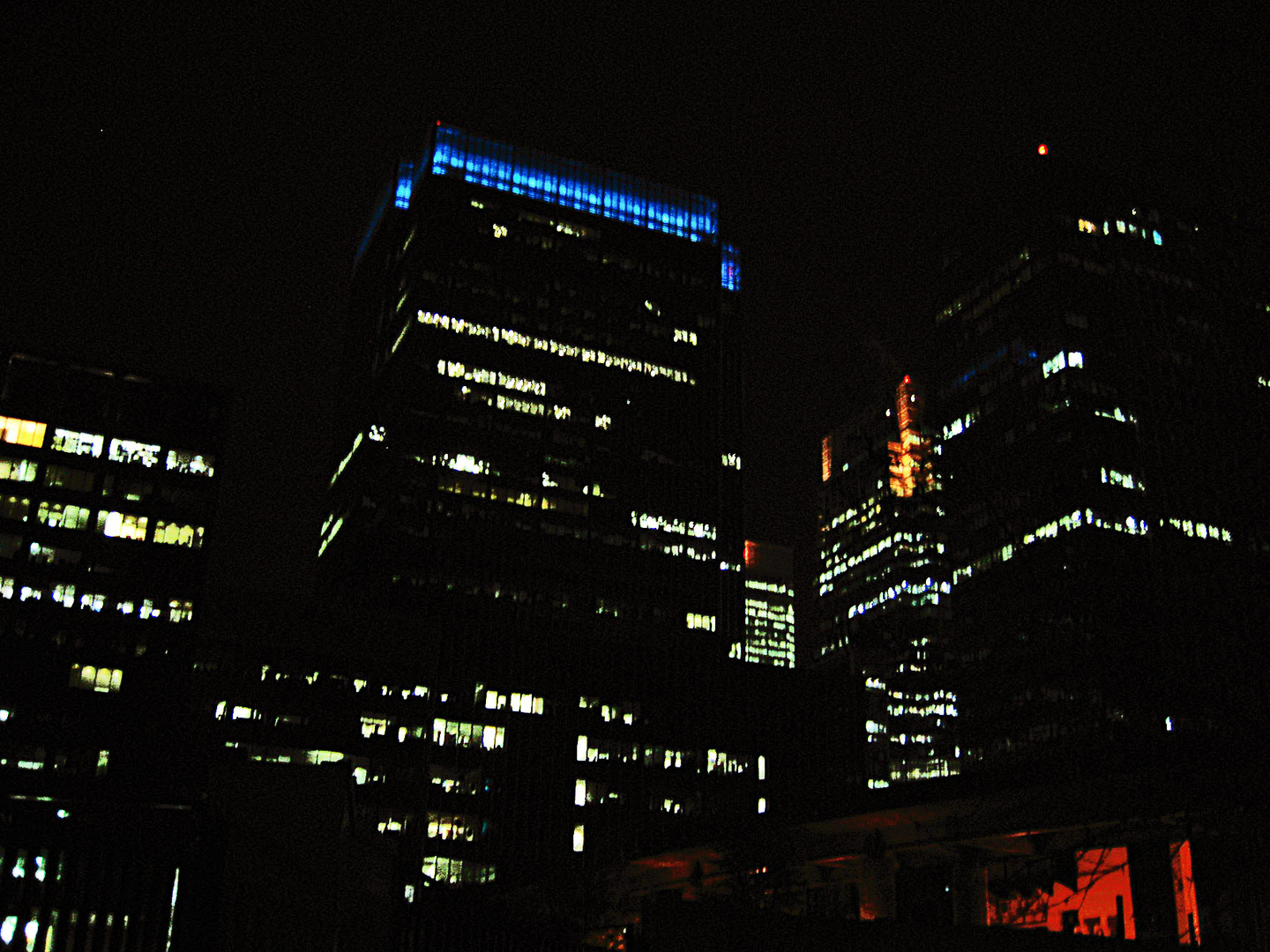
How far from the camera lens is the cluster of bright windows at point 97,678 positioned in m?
102

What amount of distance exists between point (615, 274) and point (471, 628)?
7342 cm

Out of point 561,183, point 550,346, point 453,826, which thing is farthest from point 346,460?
point 453,826

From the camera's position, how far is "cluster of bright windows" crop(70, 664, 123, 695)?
335 ft

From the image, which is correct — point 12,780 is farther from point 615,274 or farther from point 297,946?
point 615,274

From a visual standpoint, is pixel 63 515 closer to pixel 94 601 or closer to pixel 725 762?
pixel 94 601

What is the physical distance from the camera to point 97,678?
103 meters

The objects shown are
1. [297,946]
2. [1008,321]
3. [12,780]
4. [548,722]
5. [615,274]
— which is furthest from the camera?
[615,274]

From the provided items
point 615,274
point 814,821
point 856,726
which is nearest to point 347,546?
point 615,274

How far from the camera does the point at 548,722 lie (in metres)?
127

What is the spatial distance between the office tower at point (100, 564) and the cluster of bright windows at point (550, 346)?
5304cm

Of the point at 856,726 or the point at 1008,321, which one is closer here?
the point at 1008,321

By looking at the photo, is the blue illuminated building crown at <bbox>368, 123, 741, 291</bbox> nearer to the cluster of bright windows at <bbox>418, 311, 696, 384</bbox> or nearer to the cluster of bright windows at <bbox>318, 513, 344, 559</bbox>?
the cluster of bright windows at <bbox>418, 311, 696, 384</bbox>

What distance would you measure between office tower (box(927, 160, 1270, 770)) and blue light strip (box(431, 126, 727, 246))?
16873cm

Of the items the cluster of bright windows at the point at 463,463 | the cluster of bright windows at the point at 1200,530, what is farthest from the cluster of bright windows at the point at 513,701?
the cluster of bright windows at the point at 1200,530
